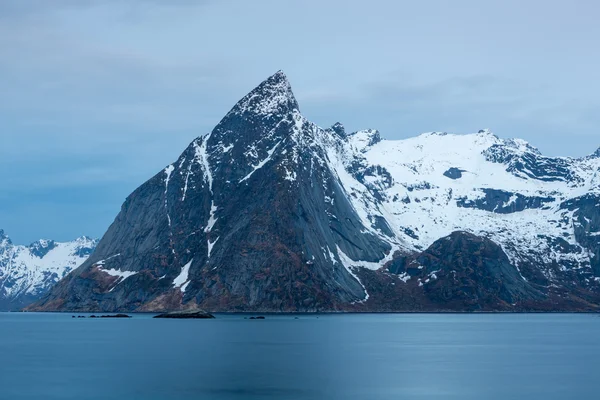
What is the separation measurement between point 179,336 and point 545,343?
7752cm

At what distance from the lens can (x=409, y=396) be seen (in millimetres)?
89312

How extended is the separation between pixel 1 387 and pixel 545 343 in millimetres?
114503

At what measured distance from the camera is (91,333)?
198m

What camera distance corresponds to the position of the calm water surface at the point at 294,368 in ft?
298

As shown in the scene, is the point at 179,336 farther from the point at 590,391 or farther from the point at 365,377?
the point at 590,391

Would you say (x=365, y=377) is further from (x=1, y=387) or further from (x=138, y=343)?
(x=138, y=343)

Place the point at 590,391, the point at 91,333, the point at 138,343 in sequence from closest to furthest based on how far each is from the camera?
1. the point at 590,391
2. the point at 138,343
3. the point at 91,333

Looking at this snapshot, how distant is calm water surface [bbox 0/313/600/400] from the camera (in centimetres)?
9081

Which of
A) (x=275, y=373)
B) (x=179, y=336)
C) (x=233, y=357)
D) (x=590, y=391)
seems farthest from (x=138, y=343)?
(x=590, y=391)

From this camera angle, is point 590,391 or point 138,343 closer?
point 590,391

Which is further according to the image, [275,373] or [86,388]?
[275,373]

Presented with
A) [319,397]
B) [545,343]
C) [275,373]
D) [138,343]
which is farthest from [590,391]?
[138,343]

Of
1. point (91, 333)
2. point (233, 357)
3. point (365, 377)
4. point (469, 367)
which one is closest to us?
point (365, 377)

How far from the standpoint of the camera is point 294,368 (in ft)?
370
